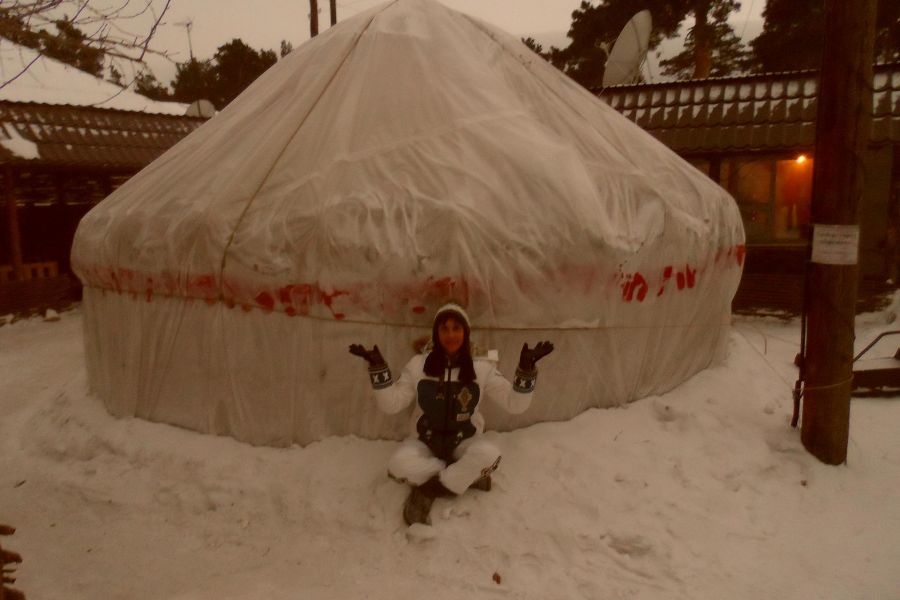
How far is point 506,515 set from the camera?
11.8 ft

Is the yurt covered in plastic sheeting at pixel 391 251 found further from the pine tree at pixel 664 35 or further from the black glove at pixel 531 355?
the pine tree at pixel 664 35

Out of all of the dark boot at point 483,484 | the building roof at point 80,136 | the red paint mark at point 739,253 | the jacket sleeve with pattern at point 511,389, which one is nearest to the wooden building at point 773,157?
the red paint mark at point 739,253

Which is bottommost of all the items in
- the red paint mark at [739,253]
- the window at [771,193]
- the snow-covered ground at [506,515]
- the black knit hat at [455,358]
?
the snow-covered ground at [506,515]

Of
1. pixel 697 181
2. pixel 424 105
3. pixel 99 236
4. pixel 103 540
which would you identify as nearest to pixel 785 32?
pixel 697 181

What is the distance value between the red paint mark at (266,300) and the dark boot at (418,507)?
1.43 metres

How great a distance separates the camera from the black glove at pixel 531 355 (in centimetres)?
352

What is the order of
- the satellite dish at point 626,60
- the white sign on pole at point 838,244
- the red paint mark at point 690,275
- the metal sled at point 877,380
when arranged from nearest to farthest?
the white sign on pole at point 838,244, the red paint mark at point 690,275, the metal sled at point 877,380, the satellite dish at point 626,60

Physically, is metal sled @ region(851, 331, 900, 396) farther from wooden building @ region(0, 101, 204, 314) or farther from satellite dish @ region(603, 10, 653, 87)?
wooden building @ region(0, 101, 204, 314)

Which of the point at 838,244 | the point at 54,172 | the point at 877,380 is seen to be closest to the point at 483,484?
the point at 838,244

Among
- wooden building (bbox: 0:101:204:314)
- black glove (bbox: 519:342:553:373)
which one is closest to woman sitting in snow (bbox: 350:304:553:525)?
black glove (bbox: 519:342:553:373)

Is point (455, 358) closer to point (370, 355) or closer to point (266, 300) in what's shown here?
point (370, 355)

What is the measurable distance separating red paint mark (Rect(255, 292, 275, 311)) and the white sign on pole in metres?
3.25

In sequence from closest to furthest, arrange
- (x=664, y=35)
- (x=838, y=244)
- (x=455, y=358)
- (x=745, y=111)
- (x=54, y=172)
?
(x=455, y=358) < (x=838, y=244) < (x=745, y=111) < (x=54, y=172) < (x=664, y=35)

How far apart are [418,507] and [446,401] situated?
1.85ft
